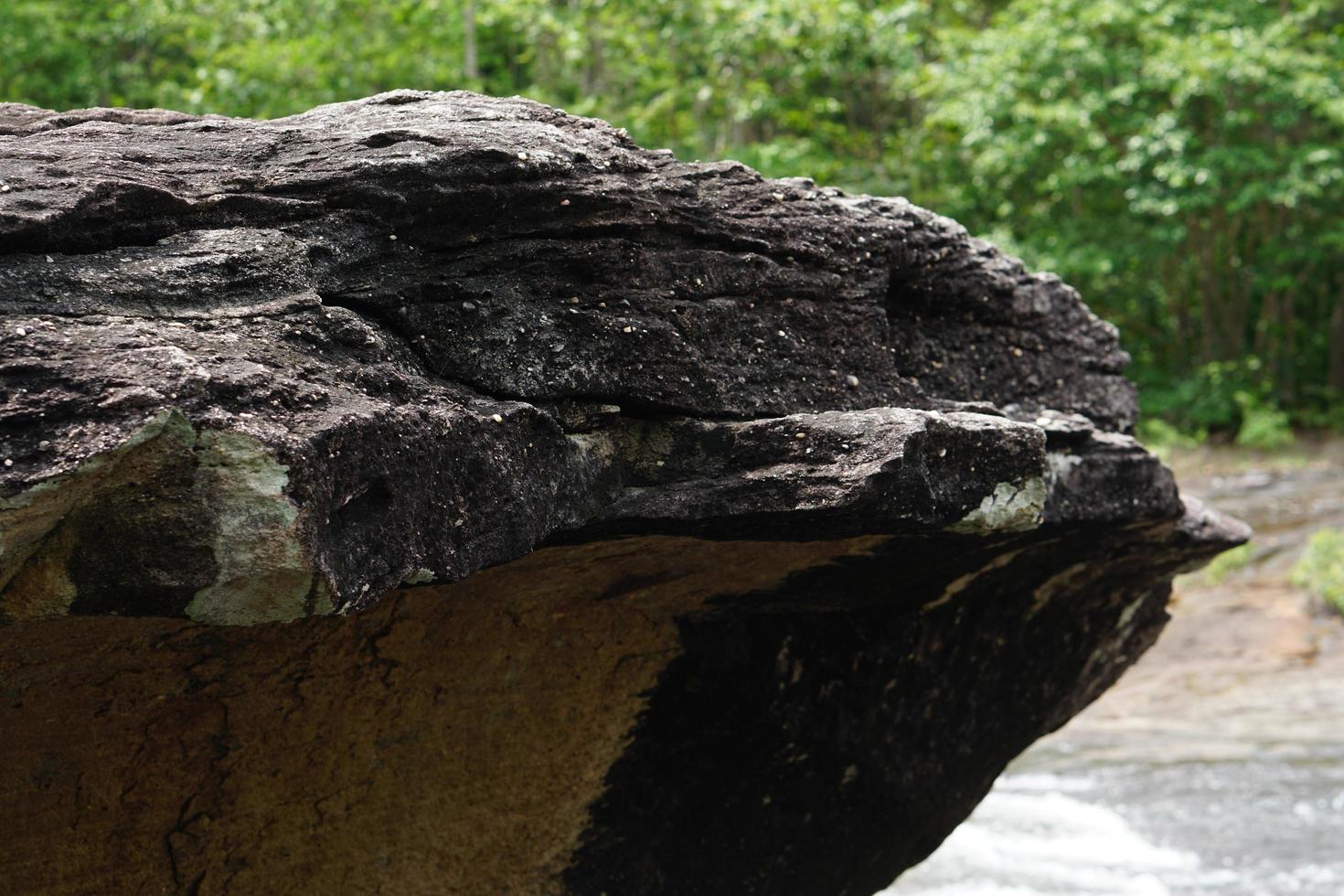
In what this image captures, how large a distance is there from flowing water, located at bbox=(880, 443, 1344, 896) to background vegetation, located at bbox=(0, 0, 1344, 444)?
503 centimetres

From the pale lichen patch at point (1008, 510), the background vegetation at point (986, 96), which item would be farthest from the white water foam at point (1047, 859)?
the background vegetation at point (986, 96)

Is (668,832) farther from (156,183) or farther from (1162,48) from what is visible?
(1162,48)

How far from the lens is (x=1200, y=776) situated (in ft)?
25.2

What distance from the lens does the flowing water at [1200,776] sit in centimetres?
627

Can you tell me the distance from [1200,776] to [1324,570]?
3.67 meters

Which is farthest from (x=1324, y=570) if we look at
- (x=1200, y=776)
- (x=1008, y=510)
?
(x=1008, y=510)

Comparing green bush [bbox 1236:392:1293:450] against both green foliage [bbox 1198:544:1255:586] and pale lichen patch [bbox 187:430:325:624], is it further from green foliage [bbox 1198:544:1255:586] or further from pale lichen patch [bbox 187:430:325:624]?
pale lichen patch [bbox 187:430:325:624]

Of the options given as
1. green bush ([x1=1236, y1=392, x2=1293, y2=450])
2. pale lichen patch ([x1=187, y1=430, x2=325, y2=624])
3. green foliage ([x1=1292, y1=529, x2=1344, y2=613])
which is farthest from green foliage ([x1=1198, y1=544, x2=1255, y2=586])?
pale lichen patch ([x1=187, y1=430, x2=325, y2=624])

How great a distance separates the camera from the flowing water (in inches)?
247

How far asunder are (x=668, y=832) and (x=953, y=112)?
41.7 ft

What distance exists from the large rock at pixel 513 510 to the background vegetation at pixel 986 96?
29.4 ft

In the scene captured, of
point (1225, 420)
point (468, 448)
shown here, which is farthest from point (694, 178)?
point (1225, 420)

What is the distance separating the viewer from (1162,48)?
14.9 meters

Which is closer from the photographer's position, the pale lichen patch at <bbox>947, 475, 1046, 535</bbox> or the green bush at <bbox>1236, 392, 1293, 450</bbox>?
the pale lichen patch at <bbox>947, 475, 1046, 535</bbox>
